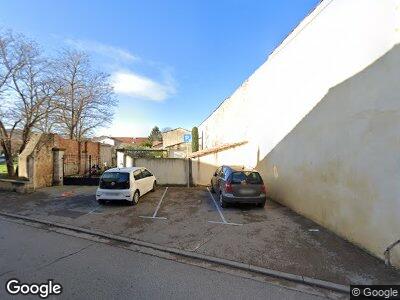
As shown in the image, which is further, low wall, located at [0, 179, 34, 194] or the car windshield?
low wall, located at [0, 179, 34, 194]

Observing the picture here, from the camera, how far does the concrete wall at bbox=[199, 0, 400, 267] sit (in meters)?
6.34

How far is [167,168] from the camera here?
18.5 m

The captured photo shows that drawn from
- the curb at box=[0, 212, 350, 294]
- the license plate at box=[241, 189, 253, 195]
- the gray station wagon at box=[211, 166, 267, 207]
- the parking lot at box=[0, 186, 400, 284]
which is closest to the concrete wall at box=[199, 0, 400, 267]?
the parking lot at box=[0, 186, 400, 284]

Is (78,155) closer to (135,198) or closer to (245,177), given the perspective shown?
(135,198)

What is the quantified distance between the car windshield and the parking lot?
0.82 metres

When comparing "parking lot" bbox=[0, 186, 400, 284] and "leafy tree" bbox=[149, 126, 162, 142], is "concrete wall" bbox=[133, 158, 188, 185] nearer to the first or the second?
"parking lot" bbox=[0, 186, 400, 284]

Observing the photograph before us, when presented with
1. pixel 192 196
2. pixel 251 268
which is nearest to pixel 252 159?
pixel 192 196

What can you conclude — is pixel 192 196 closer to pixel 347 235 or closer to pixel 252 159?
pixel 252 159

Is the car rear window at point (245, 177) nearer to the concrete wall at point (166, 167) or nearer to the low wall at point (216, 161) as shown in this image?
the low wall at point (216, 161)

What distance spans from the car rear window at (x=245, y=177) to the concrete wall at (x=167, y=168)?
746 centimetres

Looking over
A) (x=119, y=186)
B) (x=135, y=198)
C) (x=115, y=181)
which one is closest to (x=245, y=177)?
(x=135, y=198)

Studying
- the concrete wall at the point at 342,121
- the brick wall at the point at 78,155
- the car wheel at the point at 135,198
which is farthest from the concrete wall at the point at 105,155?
the concrete wall at the point at 342,121

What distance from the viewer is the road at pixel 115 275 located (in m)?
5.01

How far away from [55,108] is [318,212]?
1820 cm
